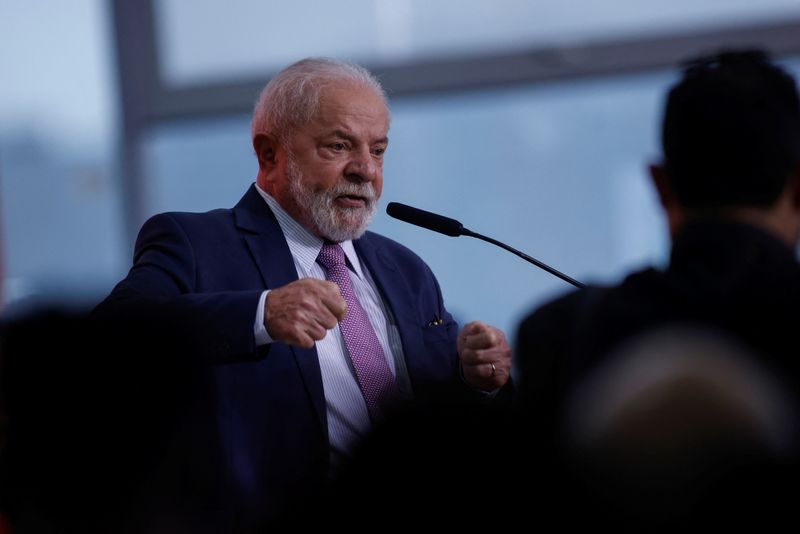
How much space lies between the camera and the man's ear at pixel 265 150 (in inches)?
99.7

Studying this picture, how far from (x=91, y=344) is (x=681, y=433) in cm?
45

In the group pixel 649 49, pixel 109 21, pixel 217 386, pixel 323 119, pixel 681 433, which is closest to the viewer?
pixel 681 433

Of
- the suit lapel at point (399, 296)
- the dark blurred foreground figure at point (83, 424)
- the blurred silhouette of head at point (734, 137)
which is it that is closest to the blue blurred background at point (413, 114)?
the suit lapel at point (399, 296)

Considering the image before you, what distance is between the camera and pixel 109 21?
15.8 feet

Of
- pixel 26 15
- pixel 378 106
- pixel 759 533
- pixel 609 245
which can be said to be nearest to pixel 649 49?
pixel 609 245

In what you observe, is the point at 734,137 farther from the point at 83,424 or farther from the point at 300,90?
the point at 300,90

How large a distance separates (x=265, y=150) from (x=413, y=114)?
2253 mm

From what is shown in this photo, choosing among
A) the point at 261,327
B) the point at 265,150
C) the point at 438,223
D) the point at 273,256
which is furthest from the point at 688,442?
the point at 265,150

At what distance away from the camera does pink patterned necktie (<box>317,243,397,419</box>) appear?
2207 millimetres

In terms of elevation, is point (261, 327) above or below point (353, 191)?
below

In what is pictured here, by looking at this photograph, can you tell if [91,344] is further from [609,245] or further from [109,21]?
[109,21]

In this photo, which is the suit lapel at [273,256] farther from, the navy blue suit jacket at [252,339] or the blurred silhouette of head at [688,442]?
the blurred silhouette of head at [688,442]

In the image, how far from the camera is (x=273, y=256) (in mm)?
2314

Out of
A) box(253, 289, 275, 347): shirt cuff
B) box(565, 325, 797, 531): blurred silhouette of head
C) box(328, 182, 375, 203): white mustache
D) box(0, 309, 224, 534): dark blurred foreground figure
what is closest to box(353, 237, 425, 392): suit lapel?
box(328, 182, 375, 203): white mustache
